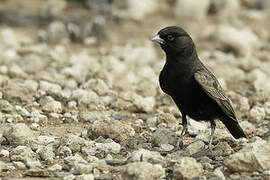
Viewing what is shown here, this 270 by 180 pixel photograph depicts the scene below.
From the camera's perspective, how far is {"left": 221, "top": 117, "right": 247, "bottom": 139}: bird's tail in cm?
618

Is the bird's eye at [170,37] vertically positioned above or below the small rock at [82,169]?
above

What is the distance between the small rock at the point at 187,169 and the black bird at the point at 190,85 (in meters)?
1.02

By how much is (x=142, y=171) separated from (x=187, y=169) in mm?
335

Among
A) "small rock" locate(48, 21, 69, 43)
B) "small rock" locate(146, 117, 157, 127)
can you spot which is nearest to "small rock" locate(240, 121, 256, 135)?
"small rock" locate(146, 117, 157, 127)

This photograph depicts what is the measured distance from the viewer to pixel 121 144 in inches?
232

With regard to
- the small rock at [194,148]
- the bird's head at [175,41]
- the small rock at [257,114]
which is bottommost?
the small rock at [194,148]

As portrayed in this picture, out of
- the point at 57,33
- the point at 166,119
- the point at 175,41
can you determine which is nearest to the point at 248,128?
the point at 166,119

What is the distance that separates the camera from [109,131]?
6.00 metres

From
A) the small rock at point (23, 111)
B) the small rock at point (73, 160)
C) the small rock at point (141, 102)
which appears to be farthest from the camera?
the small rock at point (141, 102)

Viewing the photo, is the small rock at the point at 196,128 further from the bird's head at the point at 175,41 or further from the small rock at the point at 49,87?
the small rock at the point at 49,87

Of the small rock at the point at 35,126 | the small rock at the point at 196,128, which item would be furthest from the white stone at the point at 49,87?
the small rock at the point at 196,128

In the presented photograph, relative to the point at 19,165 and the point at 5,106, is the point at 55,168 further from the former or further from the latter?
the point at 5,106

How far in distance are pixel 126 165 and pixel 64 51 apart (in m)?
6.23

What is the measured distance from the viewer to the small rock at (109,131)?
236 inches
